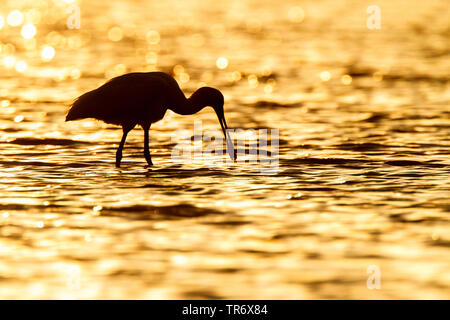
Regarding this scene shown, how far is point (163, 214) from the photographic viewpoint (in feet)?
34.0

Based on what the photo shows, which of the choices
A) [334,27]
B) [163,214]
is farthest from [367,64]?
[163,214]

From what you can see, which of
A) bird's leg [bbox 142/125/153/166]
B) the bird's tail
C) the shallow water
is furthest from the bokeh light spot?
the bird's tail

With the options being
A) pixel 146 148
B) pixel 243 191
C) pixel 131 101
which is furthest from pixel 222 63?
pixel 243 191

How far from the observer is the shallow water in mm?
8227

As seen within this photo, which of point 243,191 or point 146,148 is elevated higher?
point 146,148

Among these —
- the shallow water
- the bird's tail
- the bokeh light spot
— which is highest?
the bokeh light spot

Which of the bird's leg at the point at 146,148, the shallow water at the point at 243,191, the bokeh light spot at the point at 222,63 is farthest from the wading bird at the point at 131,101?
the bokeh light spot at the point at 222,63

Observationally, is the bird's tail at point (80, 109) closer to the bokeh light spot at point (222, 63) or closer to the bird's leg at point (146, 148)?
the bird's leg at point (146, 148)

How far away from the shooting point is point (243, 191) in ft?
37.8

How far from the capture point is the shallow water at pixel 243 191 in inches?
324

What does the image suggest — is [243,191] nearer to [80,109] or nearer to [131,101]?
[131,101]

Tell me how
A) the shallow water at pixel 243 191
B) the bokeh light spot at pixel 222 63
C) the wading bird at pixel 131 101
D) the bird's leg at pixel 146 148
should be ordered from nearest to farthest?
the shallow water at pixel 243 191, the wading bird at pixel 131 101, the bird's leg at pixel 146 148, the bokeh light spot at pixel 222 63

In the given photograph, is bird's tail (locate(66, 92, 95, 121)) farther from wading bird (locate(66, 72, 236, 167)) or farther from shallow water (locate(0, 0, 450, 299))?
shallow water (locate(0, 0, 450, 299))
